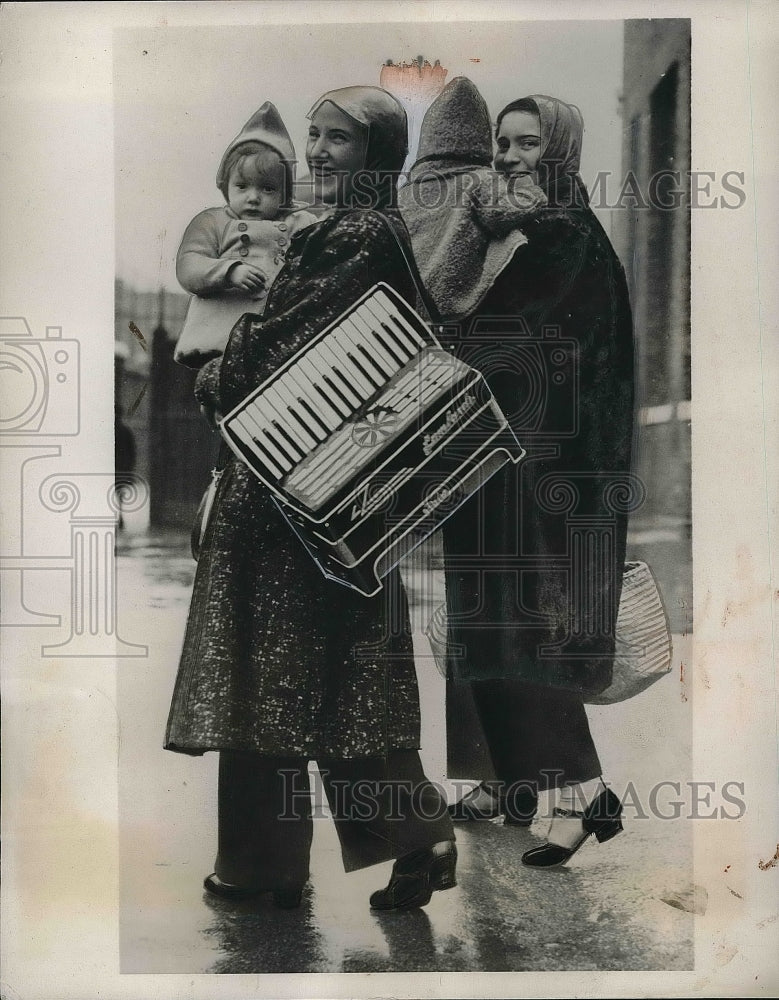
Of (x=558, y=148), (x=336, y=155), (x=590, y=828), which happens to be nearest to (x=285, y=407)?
(x=336, y=155)

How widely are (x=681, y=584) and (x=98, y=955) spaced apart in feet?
5.04

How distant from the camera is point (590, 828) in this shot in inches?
67.4

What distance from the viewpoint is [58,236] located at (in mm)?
1741

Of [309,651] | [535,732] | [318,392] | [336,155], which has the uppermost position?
[336,155]

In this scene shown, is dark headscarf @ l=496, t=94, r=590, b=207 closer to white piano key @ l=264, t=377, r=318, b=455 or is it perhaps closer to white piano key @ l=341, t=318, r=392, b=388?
white piano key @ l=341, t=318, r=392, b=388

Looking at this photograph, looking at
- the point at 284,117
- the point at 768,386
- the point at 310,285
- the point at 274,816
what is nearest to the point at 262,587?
the point at 274,816

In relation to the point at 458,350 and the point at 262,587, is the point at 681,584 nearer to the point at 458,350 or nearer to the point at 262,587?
the point at 458,350

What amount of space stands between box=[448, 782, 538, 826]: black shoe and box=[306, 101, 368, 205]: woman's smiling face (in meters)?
1.33

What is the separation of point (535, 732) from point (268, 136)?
1430mm

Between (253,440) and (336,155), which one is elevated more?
(336,155)

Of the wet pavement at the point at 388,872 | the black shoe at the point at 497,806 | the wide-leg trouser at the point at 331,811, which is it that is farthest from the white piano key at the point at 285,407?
the black shoe at the point at 497,806

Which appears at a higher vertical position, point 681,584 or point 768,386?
point 768,386

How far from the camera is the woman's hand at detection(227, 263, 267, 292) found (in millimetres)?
1694

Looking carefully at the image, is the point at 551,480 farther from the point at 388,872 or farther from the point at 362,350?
the point at 388,872
